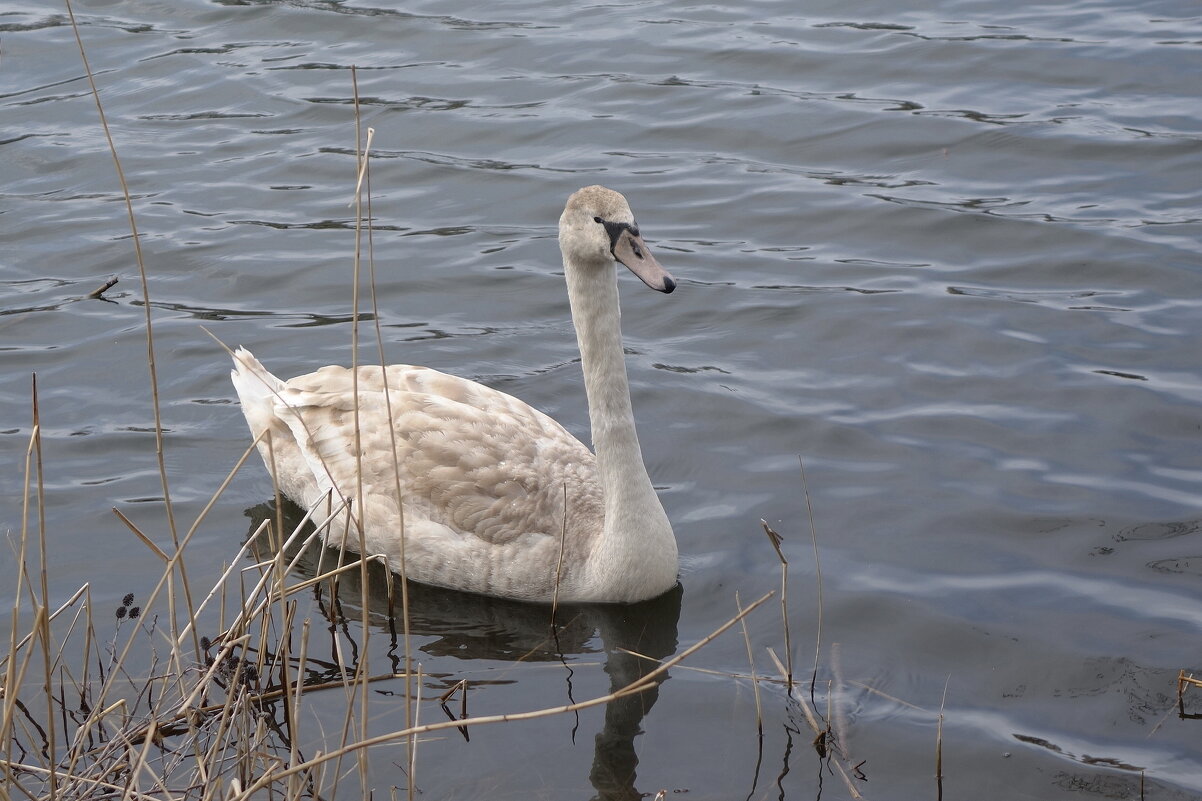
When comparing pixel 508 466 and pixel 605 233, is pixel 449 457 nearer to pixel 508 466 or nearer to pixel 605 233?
pixel 508 466

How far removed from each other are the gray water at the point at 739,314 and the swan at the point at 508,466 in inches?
9.7

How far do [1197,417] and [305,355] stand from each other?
503cm

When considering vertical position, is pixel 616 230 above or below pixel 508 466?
above

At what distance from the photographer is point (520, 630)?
633 centimetres

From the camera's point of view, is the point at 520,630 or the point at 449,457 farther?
the point at 449,457

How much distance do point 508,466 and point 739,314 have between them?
8.84 feet

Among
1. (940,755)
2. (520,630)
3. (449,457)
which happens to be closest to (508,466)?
(449,457)

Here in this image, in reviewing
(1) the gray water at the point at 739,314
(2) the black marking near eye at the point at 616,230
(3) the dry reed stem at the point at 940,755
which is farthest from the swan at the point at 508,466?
(3) the dry reed stem at the point at 940,755

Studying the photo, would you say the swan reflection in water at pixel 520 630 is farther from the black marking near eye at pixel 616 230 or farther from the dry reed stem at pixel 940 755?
the black marking near eye at pixel 616 230

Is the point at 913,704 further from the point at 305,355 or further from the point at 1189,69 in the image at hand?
the point at 1189,69

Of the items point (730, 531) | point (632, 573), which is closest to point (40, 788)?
point (632, 573)

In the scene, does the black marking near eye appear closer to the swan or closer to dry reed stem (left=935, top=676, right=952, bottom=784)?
the swan

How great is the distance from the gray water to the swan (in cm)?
25

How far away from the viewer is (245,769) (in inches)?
179
